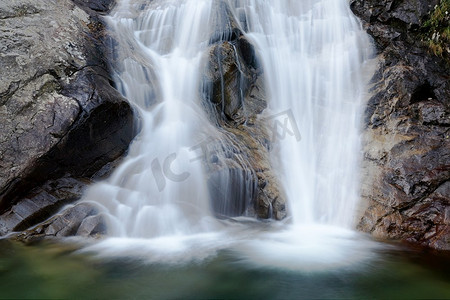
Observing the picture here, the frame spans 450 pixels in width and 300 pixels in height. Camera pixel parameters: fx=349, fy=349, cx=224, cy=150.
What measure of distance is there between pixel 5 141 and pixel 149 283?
3.60 m

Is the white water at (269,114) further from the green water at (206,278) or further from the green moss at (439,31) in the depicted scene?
the green moss at (439,31)

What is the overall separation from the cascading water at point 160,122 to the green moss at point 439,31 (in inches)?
198

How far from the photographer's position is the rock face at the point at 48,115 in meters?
5.58

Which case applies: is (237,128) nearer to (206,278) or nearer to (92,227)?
(92,227)

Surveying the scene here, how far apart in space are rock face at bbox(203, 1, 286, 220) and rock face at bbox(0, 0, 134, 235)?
78.2 inches

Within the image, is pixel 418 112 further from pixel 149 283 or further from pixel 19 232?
pixel 19 232

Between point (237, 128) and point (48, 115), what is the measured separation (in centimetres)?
374

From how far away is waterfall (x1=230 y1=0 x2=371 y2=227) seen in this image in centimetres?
652

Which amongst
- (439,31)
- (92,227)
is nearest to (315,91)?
(439,31)

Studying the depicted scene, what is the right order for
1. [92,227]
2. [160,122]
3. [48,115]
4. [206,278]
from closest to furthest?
1. [206,278]
2. [92,227]
3. [48,115]
4. [160,122]

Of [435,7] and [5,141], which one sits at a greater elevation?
[435,7]

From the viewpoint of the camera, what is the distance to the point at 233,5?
30.9 ft

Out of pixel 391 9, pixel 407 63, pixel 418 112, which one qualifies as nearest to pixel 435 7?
pixel 391 9

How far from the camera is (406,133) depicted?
6391 millimetres
